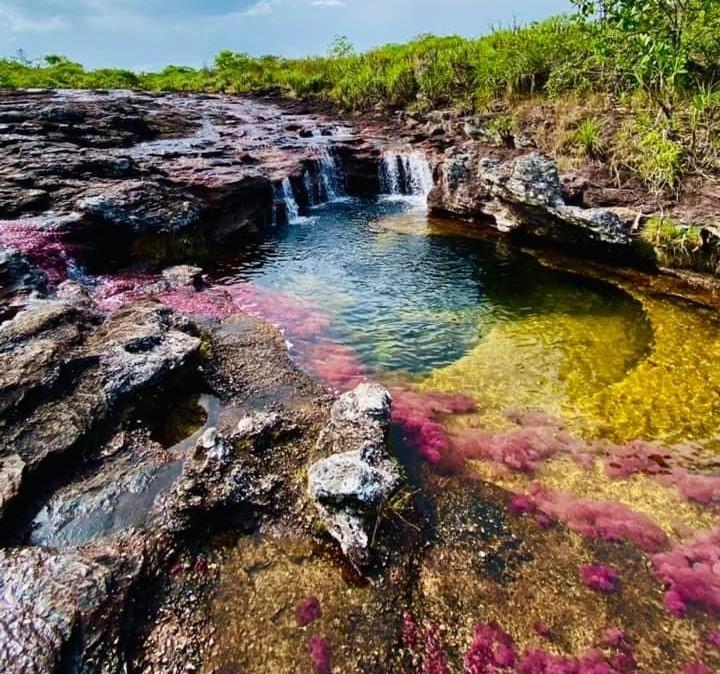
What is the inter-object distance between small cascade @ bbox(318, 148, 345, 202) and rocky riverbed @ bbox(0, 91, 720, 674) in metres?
10.2

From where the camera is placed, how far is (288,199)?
16766 millimetres

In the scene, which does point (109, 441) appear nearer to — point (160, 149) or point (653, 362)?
point (653, 362)

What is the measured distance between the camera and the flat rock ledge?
4629 mm

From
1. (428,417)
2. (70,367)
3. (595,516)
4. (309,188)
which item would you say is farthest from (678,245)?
(309,188)

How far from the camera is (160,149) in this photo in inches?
712

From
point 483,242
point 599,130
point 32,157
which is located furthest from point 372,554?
point 32,157

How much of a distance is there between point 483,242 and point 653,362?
6.73 meters

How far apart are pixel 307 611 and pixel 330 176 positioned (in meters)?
17.3

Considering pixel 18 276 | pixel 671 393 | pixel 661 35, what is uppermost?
pixel 661 35

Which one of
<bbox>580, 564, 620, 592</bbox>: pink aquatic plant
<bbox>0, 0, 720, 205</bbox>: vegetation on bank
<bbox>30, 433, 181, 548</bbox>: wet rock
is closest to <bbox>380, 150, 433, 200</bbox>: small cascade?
<bbox>0, 0, 720, 205</bbox>: vegetation on bank

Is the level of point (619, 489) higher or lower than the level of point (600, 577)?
lower

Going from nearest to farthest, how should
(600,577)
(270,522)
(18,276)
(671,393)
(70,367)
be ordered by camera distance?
1. (600,577)
2. (270,522)
3. (70,367)
4. (671,393)
5. (18,276)

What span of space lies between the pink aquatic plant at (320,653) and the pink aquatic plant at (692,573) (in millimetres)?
3143

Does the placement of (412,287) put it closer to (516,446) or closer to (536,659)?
(516,446)
